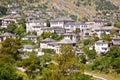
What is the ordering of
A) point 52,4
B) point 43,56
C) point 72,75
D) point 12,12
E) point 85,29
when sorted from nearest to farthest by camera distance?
point 72,75 < point 43,56 < point 85,29 < point 12,12 < point 52,4

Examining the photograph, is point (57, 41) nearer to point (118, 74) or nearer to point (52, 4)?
point (118, 74)

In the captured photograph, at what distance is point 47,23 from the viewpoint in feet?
199

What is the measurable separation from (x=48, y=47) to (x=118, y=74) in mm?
12493

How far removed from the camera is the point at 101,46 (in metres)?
46.6

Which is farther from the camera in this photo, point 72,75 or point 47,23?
point 47,23

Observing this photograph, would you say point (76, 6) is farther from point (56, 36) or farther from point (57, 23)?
point (56, 36)

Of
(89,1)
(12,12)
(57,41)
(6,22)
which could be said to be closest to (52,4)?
(89,1)

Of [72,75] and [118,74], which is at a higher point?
[72,75]

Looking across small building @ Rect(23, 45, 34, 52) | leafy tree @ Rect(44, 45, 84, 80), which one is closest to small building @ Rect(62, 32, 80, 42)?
small building @ Rect(23, 45, 34, 52)

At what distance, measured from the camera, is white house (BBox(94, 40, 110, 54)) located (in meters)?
46.6

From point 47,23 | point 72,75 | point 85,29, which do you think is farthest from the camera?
point 47,23

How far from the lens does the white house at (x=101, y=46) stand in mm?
46562

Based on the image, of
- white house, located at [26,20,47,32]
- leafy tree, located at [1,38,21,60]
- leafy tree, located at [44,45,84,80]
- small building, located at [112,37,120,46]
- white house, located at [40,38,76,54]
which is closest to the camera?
leafy tree, located at [44,45,84,80]

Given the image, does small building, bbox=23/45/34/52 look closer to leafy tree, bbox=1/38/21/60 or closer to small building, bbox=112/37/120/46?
leafy tree, bbox=1/38/21/60
